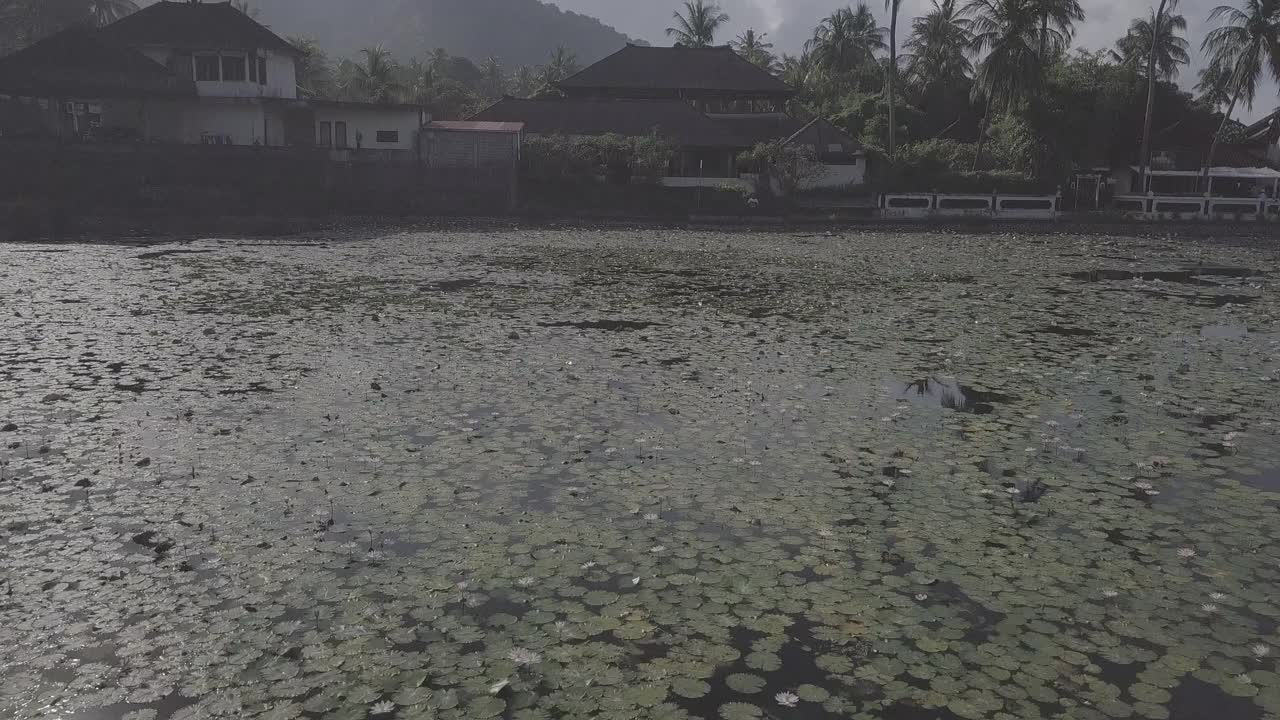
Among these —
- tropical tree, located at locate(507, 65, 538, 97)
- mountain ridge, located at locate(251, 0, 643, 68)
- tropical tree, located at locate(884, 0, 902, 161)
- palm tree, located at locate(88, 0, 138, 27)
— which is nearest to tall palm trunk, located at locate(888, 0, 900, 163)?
tropical tree, located at locate(884, 0, 902, 161)

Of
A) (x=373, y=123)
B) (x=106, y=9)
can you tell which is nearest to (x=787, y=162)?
(x=373, y=123)

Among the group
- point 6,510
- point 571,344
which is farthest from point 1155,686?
point 571,344

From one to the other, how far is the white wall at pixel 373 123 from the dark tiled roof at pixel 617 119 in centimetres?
339

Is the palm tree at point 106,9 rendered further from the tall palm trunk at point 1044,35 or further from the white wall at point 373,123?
the tall palm trunk at point 1044,35

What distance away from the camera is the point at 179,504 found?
636 cm

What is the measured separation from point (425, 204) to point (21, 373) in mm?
25351

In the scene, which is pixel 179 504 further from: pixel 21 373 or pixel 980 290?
pixel 980 290

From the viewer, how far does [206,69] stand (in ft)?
127

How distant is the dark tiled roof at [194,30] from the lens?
126ft

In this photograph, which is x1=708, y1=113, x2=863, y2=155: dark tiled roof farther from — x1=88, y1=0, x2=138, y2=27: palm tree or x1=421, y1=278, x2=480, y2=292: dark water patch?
x1=88, y1=0, x2=138, y2=27: palm tree

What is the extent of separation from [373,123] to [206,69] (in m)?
6.46

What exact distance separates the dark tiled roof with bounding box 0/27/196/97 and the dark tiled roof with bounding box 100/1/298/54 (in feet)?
5.13

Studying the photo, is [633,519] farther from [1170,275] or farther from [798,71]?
[798,71]

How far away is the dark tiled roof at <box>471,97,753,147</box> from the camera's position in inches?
1615
